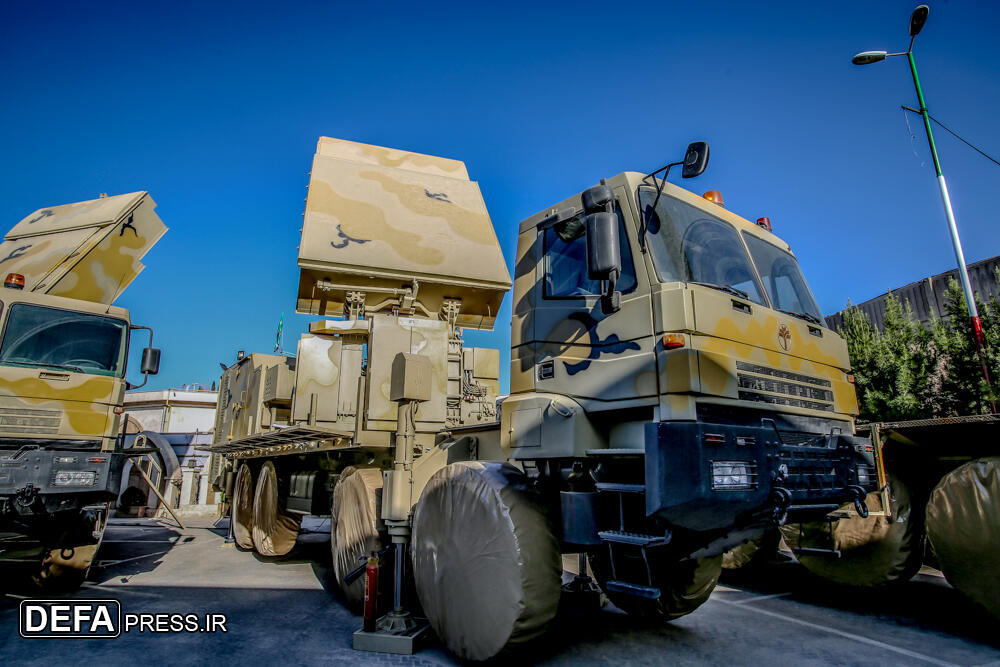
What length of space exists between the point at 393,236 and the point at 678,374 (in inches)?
188

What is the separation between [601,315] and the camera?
3715mm

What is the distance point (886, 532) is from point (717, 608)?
1748mm

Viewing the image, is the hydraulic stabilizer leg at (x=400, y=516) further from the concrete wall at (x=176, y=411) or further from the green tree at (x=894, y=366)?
the concrete wall at (x=176, y=411)

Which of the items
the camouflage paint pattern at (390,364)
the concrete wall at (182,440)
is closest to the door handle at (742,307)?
the camouflage paint pattern at (390,364)

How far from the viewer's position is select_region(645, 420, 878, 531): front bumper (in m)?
2.88

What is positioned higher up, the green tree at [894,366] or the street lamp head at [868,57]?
the street lamp head at [868,57]

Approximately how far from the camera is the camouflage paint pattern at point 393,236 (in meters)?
6.84

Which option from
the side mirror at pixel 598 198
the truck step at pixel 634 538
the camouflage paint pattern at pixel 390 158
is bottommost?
the truck step at pixel 634 538

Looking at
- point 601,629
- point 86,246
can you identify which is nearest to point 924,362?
point 601,629

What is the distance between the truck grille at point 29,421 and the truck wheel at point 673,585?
551 cm

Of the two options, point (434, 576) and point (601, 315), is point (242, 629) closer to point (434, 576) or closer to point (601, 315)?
point (434, 576)

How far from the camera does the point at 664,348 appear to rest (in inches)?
129

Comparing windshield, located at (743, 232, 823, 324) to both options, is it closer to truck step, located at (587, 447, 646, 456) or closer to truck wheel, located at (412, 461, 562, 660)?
truck step, located at (587, 447, 646, 456)

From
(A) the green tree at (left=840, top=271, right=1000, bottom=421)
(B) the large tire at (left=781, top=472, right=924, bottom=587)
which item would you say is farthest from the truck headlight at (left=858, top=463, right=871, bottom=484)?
(A) the green tree at (left=840, top=271, right=1000, bottom=421)
